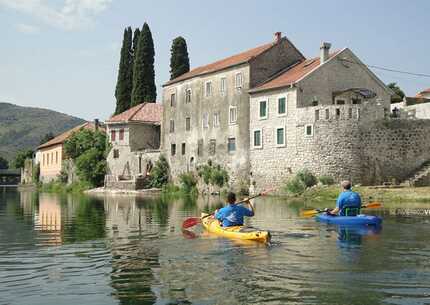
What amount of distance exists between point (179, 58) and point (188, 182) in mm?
17523

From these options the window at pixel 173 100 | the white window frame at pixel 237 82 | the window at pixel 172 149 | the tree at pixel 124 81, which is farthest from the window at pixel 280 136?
the tree at pixel 124 81

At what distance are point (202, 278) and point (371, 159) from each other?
106ft

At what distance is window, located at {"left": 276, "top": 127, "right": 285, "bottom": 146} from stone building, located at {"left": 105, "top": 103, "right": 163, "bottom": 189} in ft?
53.0

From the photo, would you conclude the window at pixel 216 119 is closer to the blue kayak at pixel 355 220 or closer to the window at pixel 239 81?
the window at pixel 239 81

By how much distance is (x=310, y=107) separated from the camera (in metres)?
43.0

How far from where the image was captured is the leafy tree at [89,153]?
64412 mm

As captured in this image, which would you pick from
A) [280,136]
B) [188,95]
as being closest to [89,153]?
[188,95]

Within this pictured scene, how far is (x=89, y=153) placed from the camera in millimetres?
65625

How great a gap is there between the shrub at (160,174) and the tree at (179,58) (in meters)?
11.9

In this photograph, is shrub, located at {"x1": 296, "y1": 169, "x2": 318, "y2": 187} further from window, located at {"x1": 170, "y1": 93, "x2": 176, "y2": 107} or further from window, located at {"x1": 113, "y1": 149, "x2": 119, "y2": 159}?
window, located at {"x1": 113, "y1": 149, "x2": 119, "y2": 159}

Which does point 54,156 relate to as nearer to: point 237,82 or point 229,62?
point 229,62

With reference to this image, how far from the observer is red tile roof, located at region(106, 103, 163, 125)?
61.2m

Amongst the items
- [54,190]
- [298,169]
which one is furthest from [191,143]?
[54,190]

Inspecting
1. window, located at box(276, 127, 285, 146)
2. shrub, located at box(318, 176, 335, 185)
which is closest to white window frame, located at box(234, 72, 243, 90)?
window, located at box(276, 127, 285, 146)
